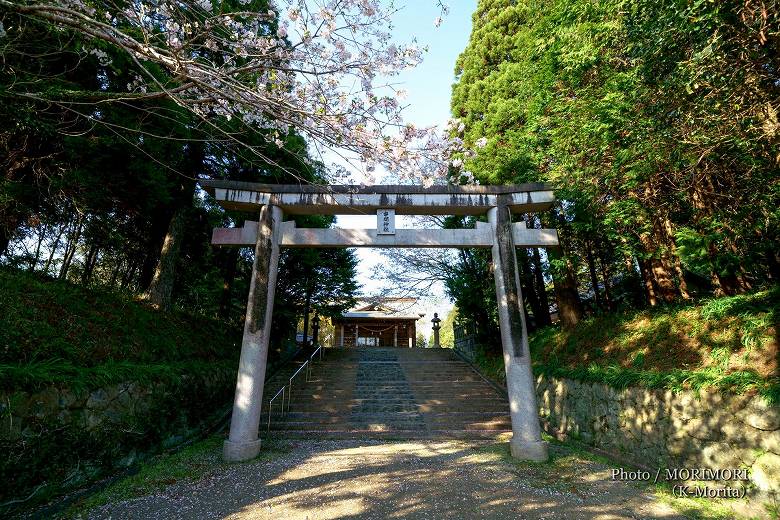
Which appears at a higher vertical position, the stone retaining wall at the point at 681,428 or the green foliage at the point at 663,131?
the green foliage at the point at 663,131

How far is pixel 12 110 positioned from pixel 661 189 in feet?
33.4

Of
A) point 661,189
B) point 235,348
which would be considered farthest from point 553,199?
point 235,348

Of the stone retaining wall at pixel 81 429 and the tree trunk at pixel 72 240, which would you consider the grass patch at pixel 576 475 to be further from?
the tree trunk at pixel 72 240

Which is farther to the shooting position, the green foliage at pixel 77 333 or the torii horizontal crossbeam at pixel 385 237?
the torii horizontal crossbeam at pixel 385 237

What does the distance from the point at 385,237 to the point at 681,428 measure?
512cm

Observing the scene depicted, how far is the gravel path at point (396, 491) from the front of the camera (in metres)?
4.21

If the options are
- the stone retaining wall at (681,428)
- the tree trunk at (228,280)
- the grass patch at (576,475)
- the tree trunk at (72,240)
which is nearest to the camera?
the stone retaining wall at (681,428)

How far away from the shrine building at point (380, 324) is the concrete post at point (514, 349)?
17.7 m

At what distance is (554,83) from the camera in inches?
301

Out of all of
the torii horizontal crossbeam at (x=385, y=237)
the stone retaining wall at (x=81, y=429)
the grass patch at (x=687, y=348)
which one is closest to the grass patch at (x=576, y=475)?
the grass patch at (x=687, y=348)

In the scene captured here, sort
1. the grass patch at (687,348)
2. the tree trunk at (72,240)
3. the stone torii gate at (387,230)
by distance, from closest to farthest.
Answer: the grass patch at (687,348) → the stone torii gate at (387,230) → the tree trunk at (72,240)

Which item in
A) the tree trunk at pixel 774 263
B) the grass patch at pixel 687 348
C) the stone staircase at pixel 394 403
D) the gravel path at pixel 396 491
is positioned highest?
the tree trunk at pixel 774 263

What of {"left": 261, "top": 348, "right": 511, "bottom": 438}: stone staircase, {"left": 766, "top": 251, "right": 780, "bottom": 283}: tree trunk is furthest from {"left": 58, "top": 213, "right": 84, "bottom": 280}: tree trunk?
{"left": 766, "top": 251, "right": 780, "bottom": 283}: tree trunk

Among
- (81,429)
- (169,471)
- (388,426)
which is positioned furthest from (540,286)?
(81,429)
